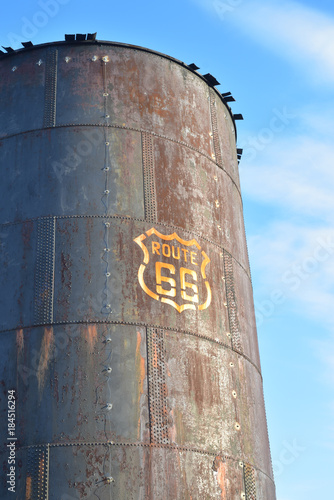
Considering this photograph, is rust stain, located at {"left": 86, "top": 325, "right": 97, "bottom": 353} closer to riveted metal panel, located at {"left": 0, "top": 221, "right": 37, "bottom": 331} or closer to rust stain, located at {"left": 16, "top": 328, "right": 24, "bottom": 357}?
riveted metal panel, located at {"left": 0, "top": 221, "right": 37, "bottom": 331}

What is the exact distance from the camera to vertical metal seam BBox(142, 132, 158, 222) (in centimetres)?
1221

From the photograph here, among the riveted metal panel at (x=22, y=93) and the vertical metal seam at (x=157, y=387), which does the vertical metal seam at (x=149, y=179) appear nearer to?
the riveted metal panel at (x=22, y=93)

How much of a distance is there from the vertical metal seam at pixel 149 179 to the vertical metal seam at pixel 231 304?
1970 mm

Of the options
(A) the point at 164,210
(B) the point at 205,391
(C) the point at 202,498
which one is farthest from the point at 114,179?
(C) the point at 202,498

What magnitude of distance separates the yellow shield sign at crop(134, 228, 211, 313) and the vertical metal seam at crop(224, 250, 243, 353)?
66cm

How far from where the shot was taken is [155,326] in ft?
37.1

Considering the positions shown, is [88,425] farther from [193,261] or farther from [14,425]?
[193,261]

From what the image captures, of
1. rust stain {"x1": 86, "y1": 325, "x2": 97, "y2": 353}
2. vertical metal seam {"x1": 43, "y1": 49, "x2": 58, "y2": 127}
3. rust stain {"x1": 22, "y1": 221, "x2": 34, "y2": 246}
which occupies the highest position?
vertical metal seam {"x1": 43, "y1": 49, "x2": 58, "y2": 127}

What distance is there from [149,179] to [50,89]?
Result: 2.77 meters

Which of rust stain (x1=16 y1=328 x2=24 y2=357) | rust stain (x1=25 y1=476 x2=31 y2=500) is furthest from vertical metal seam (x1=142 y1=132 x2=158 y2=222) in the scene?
rust stain (x1=25 y1=476 x2=31 y2=500)

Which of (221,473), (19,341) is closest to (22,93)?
(19,341)

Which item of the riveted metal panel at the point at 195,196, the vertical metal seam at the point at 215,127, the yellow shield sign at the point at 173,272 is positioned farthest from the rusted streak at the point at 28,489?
the vertical metal seam at the point at 215,127

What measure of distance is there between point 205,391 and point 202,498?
176cm

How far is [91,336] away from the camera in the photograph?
10867 millimetres
